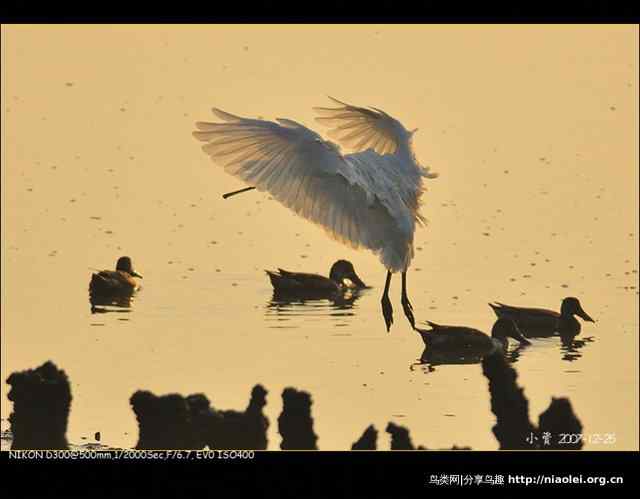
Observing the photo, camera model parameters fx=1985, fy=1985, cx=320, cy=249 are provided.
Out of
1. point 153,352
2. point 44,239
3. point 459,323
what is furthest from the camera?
point 44,239

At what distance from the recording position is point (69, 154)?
2898 cm

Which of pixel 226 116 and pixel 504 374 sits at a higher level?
pixel 226 116

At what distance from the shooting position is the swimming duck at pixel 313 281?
2106cm

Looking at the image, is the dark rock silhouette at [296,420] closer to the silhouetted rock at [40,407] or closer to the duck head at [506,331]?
the silhouetted rock at [40,407]

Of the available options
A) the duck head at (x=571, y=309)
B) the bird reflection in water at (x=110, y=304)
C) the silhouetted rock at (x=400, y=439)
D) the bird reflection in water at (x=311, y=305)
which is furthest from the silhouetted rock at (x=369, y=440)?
the bird reflection in water at (x=110, y=304)

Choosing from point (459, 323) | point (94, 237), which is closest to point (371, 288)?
point (459, 323)

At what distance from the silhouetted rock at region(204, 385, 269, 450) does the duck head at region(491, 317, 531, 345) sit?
5.02 metres

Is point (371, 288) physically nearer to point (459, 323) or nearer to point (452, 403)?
point (459, 323)

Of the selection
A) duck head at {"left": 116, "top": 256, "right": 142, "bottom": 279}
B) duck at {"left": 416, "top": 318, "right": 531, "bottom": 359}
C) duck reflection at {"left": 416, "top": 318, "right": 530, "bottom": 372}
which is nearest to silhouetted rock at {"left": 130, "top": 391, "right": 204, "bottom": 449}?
duck reflection at {"left": 416, "top": 318, "right": 530, "bottom": 372}

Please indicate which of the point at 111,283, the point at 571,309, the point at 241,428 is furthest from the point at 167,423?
the point at 111,283

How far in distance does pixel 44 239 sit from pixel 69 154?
5.55 m

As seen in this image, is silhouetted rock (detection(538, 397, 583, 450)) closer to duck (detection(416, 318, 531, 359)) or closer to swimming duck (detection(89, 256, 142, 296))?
duck (detection(416, 318, 531, 359))

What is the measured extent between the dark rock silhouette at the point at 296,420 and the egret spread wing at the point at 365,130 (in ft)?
10.9

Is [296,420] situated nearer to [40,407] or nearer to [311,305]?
[40,407]
